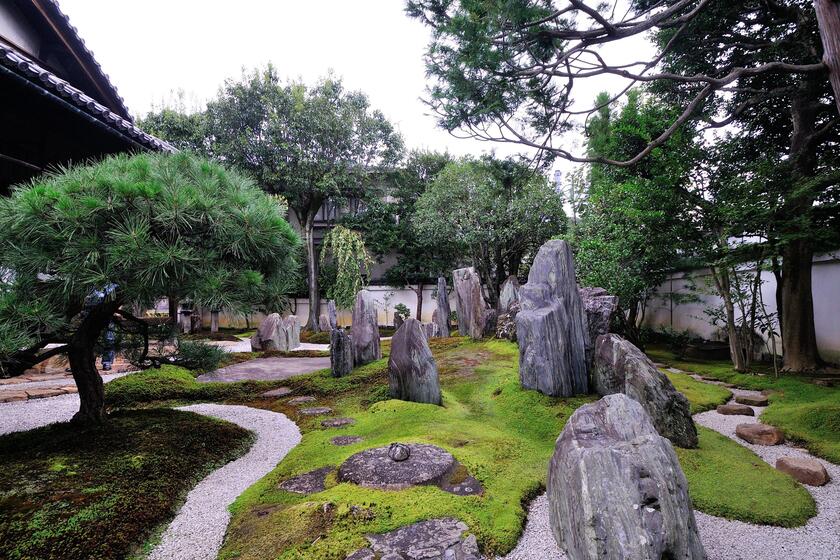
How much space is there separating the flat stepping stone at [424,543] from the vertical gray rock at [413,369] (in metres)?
2.73

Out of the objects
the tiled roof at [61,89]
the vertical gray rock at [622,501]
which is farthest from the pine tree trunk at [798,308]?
the tiled roof at [61,89]

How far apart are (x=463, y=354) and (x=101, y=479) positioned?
619 cm

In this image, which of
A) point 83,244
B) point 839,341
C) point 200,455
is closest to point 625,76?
point 83,244

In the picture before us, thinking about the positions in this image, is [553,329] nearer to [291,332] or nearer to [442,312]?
[442,312]

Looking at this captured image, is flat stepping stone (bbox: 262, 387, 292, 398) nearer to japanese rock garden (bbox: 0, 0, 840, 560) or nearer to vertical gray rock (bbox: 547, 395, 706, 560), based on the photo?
japanese rock garden (bbox: 0, 0, 840, 560)

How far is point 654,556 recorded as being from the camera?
1854 millimetres

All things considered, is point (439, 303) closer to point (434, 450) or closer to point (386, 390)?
Answer: point (386, 390)

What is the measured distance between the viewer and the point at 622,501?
199cm

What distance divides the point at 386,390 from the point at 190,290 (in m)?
3.35

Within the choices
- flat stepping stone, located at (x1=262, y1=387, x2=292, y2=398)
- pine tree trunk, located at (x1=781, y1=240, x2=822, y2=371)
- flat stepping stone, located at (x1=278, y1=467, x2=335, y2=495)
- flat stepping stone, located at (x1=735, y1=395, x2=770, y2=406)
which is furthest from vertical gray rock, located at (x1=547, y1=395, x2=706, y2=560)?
pine tree trunk, located at (x1=781, y1=240, x2=822, y2=371)

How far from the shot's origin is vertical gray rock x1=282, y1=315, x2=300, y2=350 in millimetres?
11789

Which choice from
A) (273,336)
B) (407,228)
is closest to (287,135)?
(407,228)

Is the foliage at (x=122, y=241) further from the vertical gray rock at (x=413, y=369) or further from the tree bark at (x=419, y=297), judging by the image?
the tree bark at (x=419, y=297)

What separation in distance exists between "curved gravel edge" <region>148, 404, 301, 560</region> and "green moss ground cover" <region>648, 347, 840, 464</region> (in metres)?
5.01
